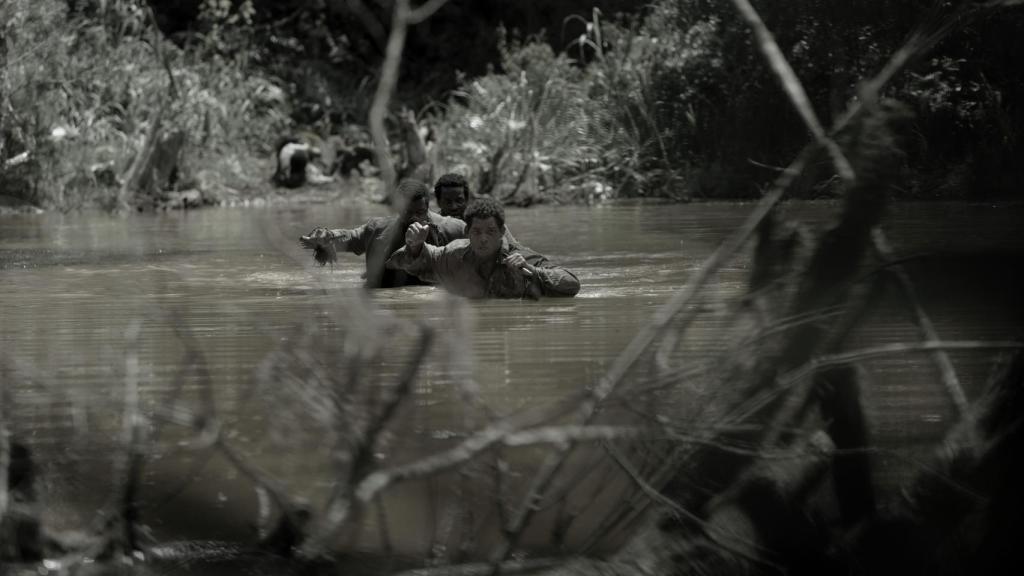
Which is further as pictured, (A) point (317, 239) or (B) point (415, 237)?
(A) point (317, 239)

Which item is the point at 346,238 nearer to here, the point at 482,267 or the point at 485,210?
the point at 482,267

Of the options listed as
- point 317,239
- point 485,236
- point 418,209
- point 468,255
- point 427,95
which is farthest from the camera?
point 427,95

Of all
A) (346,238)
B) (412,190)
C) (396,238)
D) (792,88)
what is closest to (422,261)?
(396,238)

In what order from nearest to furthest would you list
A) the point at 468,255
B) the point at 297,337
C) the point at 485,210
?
the point at 297,337, the point at 485,210, the point at 468,255

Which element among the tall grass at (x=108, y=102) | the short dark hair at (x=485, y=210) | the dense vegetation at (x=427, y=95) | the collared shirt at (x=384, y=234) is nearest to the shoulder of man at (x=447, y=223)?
the collared shirt at (x=384, y=234)

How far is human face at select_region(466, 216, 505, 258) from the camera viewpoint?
9.52m

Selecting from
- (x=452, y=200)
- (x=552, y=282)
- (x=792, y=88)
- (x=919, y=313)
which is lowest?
(x=552, y=282)

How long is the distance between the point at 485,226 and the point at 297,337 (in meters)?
4.29

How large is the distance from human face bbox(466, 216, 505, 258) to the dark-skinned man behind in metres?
0.42

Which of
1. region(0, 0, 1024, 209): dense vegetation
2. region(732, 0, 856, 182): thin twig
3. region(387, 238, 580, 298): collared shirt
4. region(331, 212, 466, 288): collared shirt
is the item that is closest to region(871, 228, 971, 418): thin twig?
region(732, 0, 856, 182): thin twig

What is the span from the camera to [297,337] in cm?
531

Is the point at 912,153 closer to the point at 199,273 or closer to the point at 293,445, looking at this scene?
the point at 199,273

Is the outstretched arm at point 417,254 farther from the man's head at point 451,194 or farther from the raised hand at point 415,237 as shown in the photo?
the man's head at point 451,194

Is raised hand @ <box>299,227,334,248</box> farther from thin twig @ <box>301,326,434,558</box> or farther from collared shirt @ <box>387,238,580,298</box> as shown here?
thin twig @ <box>301,326,434,558</box>
